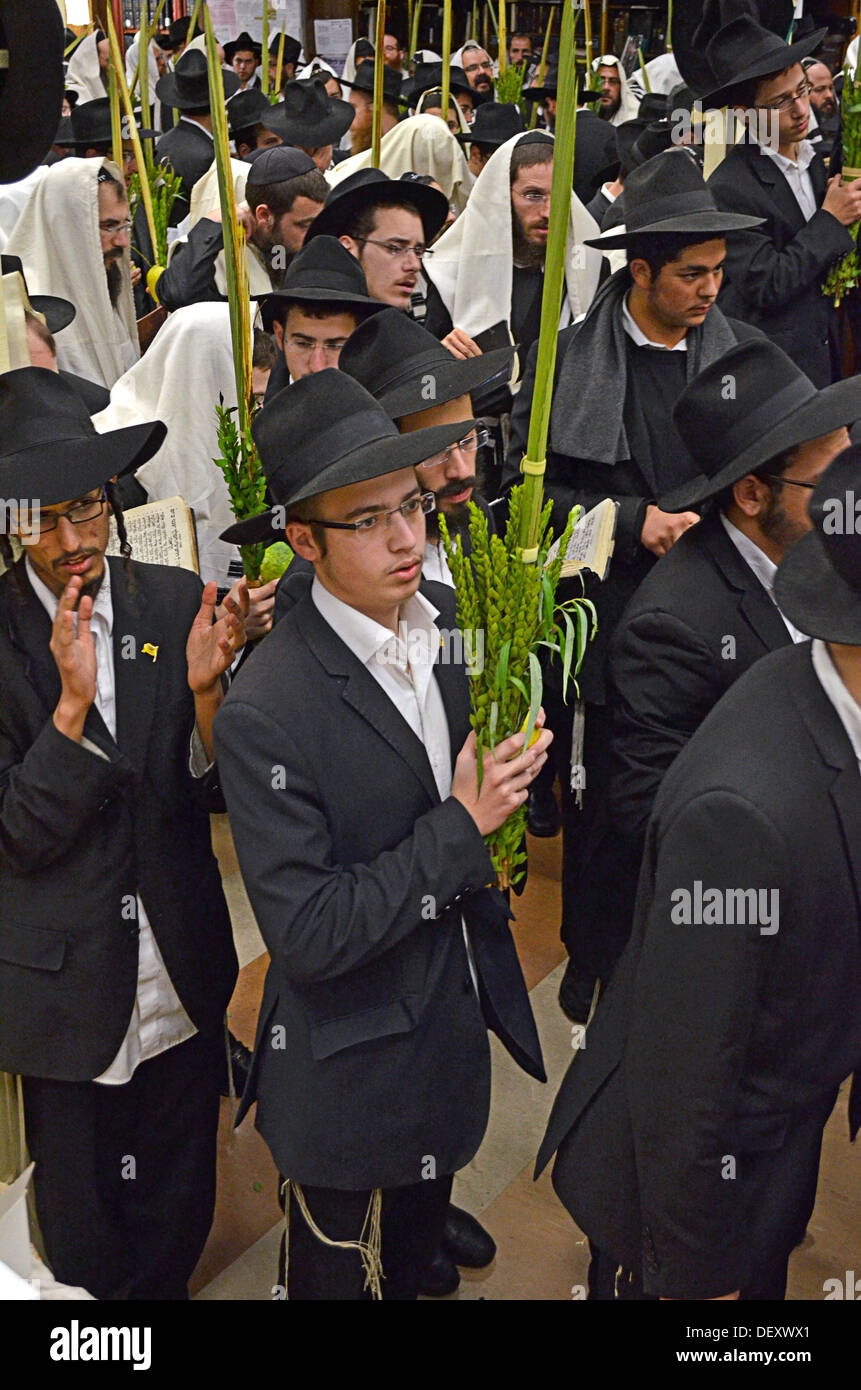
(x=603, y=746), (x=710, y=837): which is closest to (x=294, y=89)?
Result: (x=603, y=746)

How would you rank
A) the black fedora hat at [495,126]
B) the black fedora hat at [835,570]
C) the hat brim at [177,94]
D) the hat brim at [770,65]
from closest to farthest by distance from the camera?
the black fedora hat at [835,570], the hat brim at [770,65], the black fedora hat at [495,126], the hat brim at [177,94]

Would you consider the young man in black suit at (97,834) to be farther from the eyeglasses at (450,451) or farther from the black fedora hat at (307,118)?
the black fedora hat at (307,118)

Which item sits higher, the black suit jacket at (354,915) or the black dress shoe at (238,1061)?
the black suit jacket at (354,915)

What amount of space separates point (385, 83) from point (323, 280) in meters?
4.99

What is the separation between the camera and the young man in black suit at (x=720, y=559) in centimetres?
208

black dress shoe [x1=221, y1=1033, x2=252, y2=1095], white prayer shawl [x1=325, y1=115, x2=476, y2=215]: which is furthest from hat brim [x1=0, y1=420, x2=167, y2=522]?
white prayer shawl [x1=325, y1=115, x2=476, y2=215]

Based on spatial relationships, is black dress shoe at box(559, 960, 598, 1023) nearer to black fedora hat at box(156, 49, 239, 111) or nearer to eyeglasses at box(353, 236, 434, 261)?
eyeglasses at box(353, 236, 434, 261)

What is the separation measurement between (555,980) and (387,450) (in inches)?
73.7

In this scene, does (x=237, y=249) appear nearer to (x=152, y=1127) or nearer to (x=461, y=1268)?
(x=152, y=1127)

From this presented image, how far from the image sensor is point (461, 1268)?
2391 mm

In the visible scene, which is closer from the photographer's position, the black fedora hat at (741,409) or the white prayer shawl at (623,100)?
the black fedora hat at (741,409)

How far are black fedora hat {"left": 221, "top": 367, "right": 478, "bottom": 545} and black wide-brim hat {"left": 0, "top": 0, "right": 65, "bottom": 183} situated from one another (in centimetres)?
46

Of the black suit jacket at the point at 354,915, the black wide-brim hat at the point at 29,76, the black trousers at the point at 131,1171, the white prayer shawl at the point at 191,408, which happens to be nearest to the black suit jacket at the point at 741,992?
the black suit jacket at the point at 354,915

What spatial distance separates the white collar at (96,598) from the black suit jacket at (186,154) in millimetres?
3759
